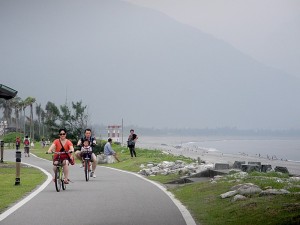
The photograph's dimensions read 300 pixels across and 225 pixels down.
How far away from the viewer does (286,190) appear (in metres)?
12.4

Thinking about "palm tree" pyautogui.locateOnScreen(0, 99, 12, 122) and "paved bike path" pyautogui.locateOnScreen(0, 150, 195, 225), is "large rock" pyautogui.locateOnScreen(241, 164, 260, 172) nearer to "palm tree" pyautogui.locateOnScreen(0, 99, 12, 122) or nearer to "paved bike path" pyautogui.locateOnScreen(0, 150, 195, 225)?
"paved bike path" pyautogui.locateOnScreen(0, 150, 195, 225)

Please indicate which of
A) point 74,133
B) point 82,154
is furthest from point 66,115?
point 82,154

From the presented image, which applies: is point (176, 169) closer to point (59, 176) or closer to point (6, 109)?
point (59, 176)

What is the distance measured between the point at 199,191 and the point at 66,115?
34959mm

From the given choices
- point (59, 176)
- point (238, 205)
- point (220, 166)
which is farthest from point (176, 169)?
point (238, 205)

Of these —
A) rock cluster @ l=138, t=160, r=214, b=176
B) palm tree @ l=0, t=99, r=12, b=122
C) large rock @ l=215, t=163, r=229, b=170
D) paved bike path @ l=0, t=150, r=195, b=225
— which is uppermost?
palm tree @ l=0, t=99, r=12, b=122

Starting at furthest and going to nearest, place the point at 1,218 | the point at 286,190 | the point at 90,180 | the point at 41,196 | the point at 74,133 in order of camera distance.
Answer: the point at 74,133
the point at 90,180
the point at 41,196
the point at 286,190
the point at 1,218

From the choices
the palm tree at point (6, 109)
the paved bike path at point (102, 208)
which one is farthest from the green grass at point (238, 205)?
the palm tree at point (6, 109)

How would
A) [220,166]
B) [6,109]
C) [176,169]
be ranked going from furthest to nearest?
[6,109] < [176,169] < [220,166]

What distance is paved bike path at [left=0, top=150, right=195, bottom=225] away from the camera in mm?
10305

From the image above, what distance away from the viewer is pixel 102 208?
39.8 ft

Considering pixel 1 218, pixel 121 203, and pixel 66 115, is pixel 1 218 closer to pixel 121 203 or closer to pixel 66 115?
pixel 121 203

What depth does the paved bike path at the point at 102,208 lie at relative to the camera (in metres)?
10.3

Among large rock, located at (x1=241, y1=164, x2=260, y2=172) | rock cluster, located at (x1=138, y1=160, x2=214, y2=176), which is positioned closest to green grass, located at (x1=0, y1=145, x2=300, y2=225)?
large rock, located at (x1=241, y1=164, x2=260, y2=172)
